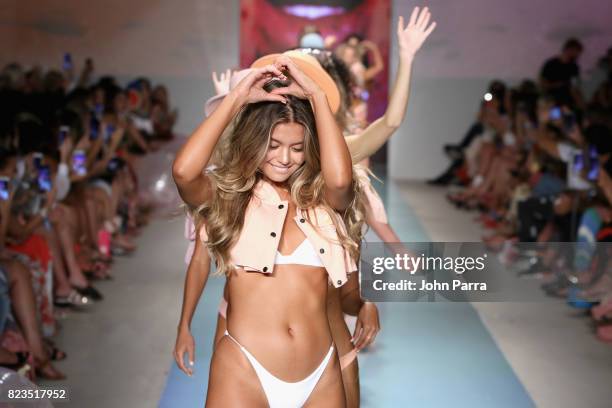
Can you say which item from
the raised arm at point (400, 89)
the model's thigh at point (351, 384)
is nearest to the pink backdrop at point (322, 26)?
the raised arm at point (400, 89)

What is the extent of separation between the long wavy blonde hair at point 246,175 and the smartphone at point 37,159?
2235 mm

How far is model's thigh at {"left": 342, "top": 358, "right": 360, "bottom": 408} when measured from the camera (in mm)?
2467

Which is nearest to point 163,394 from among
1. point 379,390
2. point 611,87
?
point 379,390

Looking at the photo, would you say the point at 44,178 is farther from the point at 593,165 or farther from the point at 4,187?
the point at 593,165

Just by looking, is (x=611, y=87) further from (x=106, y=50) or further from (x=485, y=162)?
(x=106, y=50)

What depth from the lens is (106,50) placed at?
5906 millimetres

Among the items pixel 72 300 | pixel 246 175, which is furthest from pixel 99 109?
pixel 246 175

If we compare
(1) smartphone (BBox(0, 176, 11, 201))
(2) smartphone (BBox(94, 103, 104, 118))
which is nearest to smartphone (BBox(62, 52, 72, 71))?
(2) smartphone (BBox(94, 103, 104, 118))

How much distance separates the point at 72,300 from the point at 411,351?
4.90 ft

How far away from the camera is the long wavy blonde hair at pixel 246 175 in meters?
2.08

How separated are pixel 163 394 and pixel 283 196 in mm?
1338

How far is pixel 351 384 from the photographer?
2486mm

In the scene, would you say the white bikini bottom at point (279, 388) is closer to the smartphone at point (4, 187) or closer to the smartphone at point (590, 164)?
the smartphone at point (4, 187)

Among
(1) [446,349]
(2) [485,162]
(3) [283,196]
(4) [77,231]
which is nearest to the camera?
(3) [283,196]
